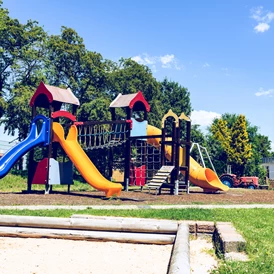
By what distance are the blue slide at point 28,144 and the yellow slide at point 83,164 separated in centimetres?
41

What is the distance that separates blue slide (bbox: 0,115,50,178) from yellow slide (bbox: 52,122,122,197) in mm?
410

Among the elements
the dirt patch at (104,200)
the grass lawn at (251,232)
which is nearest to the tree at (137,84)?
the dirt patch at (104,200)

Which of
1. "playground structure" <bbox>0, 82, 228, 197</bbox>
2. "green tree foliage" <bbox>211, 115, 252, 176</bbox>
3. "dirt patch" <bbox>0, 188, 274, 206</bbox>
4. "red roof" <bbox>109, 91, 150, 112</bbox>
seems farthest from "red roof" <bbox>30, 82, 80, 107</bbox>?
"green tree foliage" <bbox>211, 115, 252, 176</bbox>

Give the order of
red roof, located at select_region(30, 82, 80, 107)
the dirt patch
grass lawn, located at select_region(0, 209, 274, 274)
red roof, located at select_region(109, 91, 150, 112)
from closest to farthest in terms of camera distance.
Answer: grass lawn, located at select_region(0, 209, 274, 274), the dirt patch, red roof, located at select_region(30, 82, 80, 107), red roof, located at select_region(109, 91, 150, 112)

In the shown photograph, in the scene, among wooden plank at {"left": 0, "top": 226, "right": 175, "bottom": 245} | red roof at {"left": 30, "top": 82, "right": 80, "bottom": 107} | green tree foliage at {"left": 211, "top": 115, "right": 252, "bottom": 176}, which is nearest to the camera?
wooden plank at {"left": 0, "top": 226, "right": 175, "bottom": 245}

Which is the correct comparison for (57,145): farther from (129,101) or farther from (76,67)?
(76,67)

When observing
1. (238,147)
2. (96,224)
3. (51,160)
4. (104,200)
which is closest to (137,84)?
(238,147)

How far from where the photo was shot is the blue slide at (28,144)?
59.7 feet

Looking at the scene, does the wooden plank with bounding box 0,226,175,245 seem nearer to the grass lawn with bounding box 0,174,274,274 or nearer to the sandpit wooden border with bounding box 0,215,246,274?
the sandpit wooden border with bounding box 0,215,246,274

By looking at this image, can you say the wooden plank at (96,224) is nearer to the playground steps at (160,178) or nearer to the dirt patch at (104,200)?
the dirt patch at (104,200)

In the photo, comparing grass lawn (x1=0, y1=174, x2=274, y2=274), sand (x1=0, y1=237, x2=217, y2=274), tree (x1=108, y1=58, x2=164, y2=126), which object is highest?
tree (x1=108, y1=58, x2=164, y2=126)

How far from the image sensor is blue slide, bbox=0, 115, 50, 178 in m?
18.2

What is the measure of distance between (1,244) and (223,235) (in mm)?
3548

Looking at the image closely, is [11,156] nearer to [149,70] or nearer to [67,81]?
[67,81]
